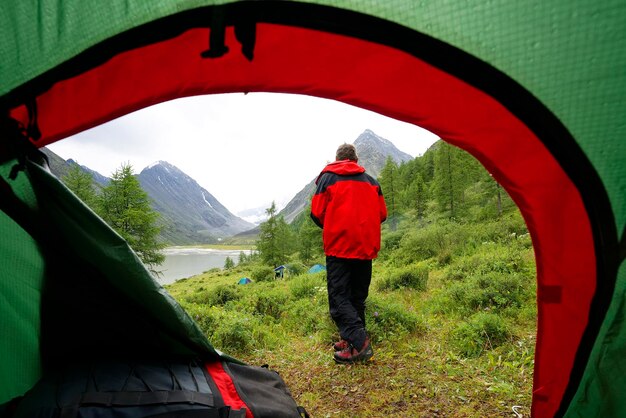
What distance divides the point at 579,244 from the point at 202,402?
1826 millimetres

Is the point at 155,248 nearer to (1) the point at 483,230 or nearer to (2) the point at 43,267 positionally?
(1) the point at 483,230

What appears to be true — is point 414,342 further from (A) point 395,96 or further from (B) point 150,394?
(A) point 395,96

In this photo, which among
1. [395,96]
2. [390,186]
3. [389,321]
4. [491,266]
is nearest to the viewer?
[395,96]

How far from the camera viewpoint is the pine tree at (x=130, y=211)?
2083 cm

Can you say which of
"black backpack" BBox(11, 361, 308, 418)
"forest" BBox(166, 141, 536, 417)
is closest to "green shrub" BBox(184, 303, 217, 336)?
"forest" BBox(166, 141, 536, 417)

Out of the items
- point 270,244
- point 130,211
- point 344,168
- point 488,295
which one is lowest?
point 270,244

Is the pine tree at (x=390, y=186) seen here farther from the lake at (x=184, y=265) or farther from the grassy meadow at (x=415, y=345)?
the grassy meadow at (x=415, y=345)

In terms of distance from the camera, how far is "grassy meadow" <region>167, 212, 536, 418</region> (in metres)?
2.69

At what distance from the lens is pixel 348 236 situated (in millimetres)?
3416

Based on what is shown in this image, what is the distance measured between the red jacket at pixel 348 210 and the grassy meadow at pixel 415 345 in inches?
46.1

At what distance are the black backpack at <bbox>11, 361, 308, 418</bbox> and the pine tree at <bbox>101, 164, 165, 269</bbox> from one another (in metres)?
21.5

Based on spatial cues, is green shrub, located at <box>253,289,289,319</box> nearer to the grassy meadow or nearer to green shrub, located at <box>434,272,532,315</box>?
the grassy meadow

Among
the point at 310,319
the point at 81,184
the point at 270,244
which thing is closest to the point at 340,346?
the point at 310,319

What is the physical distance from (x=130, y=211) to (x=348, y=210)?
21193 millimetres
